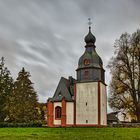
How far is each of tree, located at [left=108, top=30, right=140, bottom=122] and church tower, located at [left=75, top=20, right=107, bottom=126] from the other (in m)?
4.76

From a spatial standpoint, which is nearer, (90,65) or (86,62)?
(90,65)

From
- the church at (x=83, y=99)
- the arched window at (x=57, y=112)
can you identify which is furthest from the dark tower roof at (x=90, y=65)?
the arched window at (x=57, y=112)

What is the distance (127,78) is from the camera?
1735 inches

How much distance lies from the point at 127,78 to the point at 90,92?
823 centimetres

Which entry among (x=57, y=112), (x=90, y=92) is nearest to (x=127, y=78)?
(x=90, y=92)

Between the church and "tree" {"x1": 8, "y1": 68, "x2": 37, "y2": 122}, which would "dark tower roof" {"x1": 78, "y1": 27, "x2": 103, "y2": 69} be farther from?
"tree" {"x1": 8, "y1": 68, "x2": 37, "y2": 122}

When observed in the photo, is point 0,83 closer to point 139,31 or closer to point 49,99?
point 49,99

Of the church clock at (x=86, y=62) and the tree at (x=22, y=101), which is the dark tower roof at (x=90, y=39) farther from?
the tree at (x=22, y=101)

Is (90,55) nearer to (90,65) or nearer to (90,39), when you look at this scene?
(90,65)

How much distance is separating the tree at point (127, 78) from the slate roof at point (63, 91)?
8.86 metres

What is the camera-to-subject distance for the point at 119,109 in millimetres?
44531

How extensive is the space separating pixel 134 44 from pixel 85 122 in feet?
49.5

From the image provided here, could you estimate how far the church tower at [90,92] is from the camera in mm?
49250

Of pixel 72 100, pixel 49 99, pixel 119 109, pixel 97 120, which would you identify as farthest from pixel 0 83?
pixel 119 109
